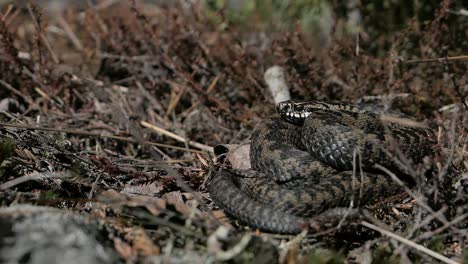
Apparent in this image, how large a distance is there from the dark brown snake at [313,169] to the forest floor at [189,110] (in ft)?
0.63

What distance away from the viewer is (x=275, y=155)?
4766 millimetres

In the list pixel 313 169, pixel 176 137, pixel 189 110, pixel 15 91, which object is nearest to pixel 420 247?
pixel 313 169

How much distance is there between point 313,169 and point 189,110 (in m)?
2.31

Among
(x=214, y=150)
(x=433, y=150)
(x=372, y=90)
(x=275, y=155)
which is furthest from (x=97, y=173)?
(x=372, y=90)

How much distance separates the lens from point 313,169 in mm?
4680

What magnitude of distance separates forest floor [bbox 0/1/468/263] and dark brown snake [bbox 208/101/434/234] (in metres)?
0.19

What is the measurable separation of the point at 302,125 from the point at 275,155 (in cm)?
77

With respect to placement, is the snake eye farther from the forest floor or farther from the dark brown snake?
the forest floor

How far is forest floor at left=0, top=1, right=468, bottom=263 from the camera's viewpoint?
3.55 metres

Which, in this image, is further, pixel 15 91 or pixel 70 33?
pixel 70 33

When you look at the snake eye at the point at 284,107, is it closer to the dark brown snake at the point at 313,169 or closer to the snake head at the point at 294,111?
the snake head at the point at 294,111

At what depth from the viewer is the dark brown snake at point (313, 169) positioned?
4.02 m

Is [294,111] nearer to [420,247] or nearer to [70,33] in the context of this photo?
[420,247]

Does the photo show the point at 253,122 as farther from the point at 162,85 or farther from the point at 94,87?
the point at 94,87
